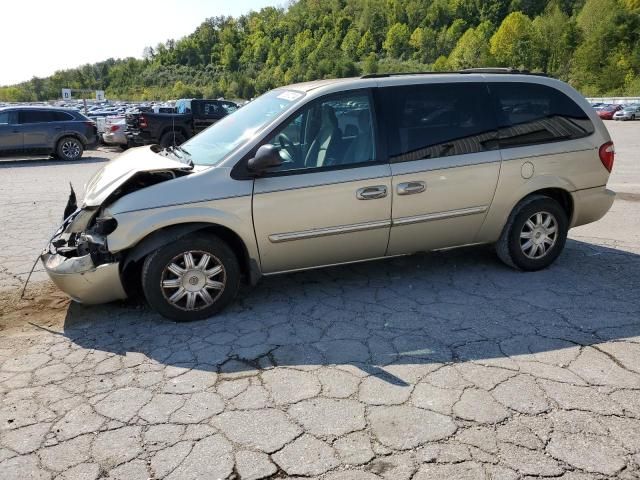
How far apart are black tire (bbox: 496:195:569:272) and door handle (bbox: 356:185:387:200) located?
54.3 inches

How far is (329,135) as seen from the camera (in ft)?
14.4

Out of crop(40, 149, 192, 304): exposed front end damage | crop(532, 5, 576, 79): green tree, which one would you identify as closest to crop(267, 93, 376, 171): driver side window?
crop(40, 149, 192, 304): exposed front end damage

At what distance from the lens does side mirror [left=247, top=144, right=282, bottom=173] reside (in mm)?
3990

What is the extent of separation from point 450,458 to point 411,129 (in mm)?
2757

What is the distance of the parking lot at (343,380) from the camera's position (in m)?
2.62

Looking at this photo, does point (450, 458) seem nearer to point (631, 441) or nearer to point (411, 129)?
point (631, 441)

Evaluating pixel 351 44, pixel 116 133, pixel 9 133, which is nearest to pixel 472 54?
pixel 351 44

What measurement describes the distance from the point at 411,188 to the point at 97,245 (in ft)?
8.14

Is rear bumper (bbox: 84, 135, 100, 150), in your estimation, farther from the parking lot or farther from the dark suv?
the parking lot

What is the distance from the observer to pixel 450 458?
2607 mm

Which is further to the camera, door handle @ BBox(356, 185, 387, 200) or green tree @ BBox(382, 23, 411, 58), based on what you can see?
green tree @ BBox(382, 23, 411, 58)

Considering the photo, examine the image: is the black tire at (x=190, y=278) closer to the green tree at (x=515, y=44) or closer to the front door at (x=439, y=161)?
the front door at (x=439, y=161)

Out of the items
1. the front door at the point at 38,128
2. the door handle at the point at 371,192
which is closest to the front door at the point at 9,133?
the front door at the point at 38,128

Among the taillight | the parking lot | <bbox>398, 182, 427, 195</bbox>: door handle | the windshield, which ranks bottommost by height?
the parking lot
